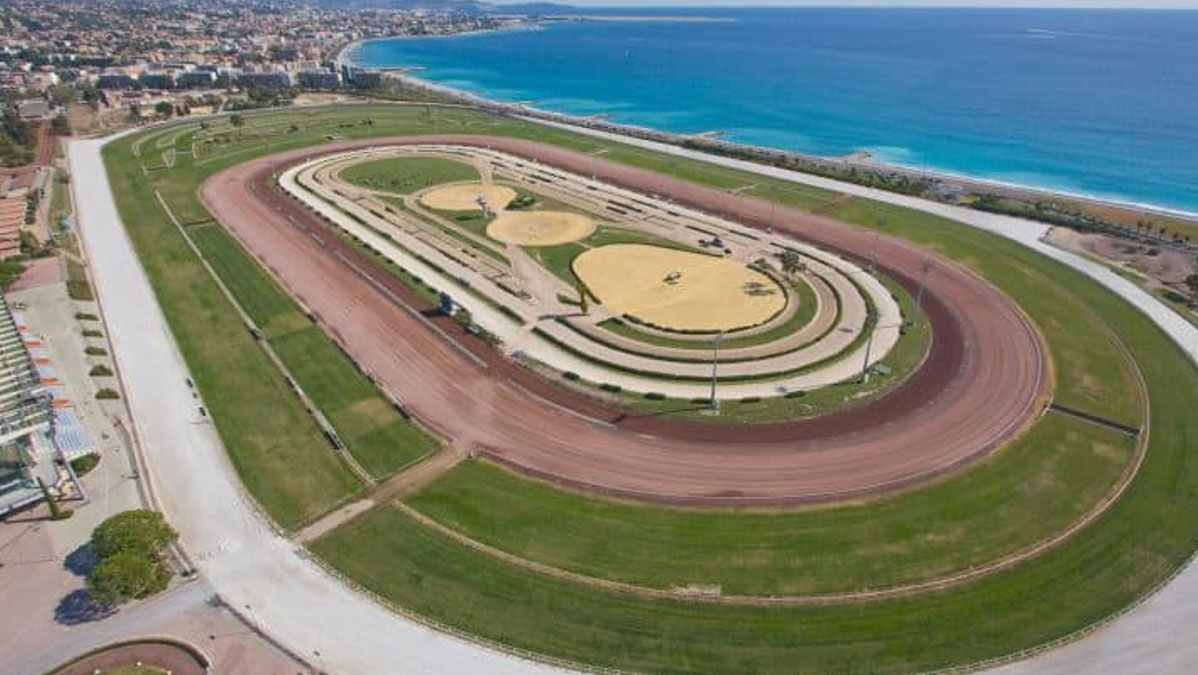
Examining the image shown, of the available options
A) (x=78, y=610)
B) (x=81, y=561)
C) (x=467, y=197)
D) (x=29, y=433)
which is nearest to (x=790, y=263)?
(x=467, y=197)

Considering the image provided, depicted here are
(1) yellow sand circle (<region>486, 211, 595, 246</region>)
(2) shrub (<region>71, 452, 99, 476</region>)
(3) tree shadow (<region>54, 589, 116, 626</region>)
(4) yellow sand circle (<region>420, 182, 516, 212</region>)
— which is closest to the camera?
(3) tree shadow (<region>54, 589, 116, 626</region>)

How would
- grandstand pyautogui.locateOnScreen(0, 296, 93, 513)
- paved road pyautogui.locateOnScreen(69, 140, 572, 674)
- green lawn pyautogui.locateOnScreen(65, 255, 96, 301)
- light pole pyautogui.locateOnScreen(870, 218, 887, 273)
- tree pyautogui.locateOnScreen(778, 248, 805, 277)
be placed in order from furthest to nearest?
1. light pole pyautogui.locateOnScreen(870, 218, 887, 273)
2. tree pyautogui.locateOnScreen(778, 248, 805, 277)
3. green lawn pyautogui.locateOnScreen(65, 255, 96, 301)
4. grandstand pyautogui.locateOnScreen(0, 296, 93, 513)
5. paved road pyautogui.locateOnScreen(69, 140, 572, 674)

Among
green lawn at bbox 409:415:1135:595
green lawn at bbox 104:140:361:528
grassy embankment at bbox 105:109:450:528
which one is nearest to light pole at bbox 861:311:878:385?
green lawn at bbox 409:415:1135:595

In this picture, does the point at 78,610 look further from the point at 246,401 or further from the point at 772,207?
the point at 772,207

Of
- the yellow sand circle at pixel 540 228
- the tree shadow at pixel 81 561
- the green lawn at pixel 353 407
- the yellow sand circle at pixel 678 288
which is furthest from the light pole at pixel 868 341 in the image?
the tree shadow at pixel 81 561

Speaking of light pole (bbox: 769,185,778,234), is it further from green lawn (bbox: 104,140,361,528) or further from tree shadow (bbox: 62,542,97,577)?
tree shadow (bbox: 62,542,97,577)

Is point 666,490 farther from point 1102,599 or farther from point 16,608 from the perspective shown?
point 16,608

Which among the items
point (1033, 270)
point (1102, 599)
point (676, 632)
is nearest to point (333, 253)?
point (676, 632)
